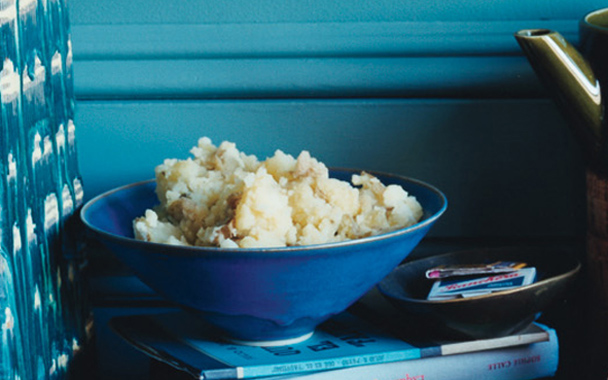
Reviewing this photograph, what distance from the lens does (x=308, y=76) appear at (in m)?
0.93

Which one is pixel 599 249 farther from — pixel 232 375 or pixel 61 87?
pixel 61 87

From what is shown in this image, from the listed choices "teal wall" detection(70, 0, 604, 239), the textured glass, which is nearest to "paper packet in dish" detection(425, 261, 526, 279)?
"teal wall" detection(70, 0, 604, 239)

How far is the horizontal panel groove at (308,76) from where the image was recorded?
93cm

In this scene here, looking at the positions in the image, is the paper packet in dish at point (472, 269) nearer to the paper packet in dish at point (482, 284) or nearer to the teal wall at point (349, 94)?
the paper packet in dish at point (482, 284)

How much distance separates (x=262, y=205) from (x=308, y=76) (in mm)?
302

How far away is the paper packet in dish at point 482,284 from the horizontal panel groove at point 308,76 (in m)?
0.25

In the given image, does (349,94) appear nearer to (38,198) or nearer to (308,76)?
(308,76)

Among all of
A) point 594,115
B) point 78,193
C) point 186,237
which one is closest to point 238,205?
→ point 186,237

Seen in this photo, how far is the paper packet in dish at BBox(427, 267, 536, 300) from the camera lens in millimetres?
751

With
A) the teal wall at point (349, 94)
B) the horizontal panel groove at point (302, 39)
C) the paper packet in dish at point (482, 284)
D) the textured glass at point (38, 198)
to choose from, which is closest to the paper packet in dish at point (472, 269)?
the paper packet in dish at point (482, 284)

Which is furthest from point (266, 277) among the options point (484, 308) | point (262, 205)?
point (484, 308)

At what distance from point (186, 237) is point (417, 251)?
1.19 feet

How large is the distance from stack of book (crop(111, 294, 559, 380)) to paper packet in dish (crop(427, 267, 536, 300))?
0.05 m

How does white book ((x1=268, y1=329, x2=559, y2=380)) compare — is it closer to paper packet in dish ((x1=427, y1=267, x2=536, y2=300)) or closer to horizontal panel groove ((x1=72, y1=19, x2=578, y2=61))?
paper packet in dish ((x1=427, y1=267, x2=536, y2=300))
